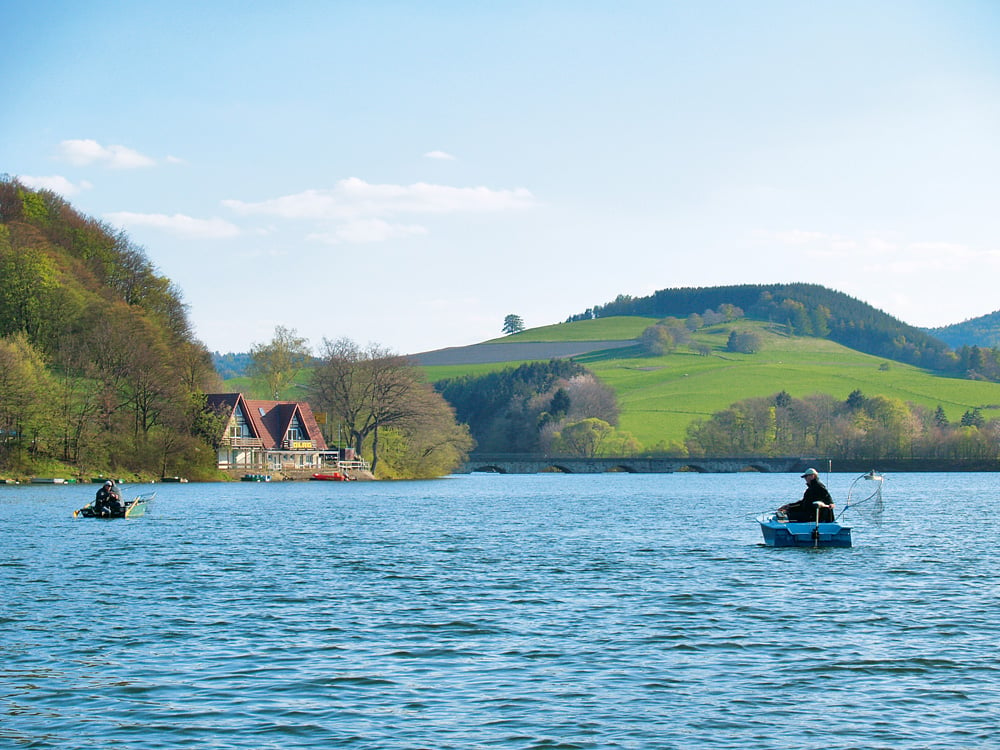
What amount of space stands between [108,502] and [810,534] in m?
34.1

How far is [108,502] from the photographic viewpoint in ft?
192

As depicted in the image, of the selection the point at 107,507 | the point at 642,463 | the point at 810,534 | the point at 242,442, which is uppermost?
the point at 242,442

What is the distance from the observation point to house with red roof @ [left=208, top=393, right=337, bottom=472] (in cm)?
12275

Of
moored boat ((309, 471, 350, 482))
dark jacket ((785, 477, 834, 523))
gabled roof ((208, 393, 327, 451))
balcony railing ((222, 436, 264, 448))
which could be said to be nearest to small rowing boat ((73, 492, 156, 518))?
dark jacket ((785, 477, 834, 523))

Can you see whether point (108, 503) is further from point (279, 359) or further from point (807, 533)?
point (279, 359)

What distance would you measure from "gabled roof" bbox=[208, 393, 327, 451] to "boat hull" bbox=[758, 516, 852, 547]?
8779 cm

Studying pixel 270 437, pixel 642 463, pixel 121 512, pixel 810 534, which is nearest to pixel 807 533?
pixel 810 534

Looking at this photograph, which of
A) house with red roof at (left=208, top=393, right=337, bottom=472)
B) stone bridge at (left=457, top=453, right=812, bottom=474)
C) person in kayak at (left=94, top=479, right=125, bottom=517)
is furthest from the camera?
stone bridge at (left=457, top=453, right=812, bottom=474)

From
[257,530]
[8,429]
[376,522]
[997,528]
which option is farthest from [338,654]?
[8,429]

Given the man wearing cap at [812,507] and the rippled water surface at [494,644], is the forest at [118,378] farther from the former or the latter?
the man wearing cap at [812,507]

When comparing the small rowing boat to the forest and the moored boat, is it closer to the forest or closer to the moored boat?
the forest

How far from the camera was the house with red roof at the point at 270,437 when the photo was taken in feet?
403

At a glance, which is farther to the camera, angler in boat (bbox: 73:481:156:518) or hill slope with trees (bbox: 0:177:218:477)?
hill slope with trees (bbox: 0:177:218:477)

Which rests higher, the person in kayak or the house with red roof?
the house with red roof
